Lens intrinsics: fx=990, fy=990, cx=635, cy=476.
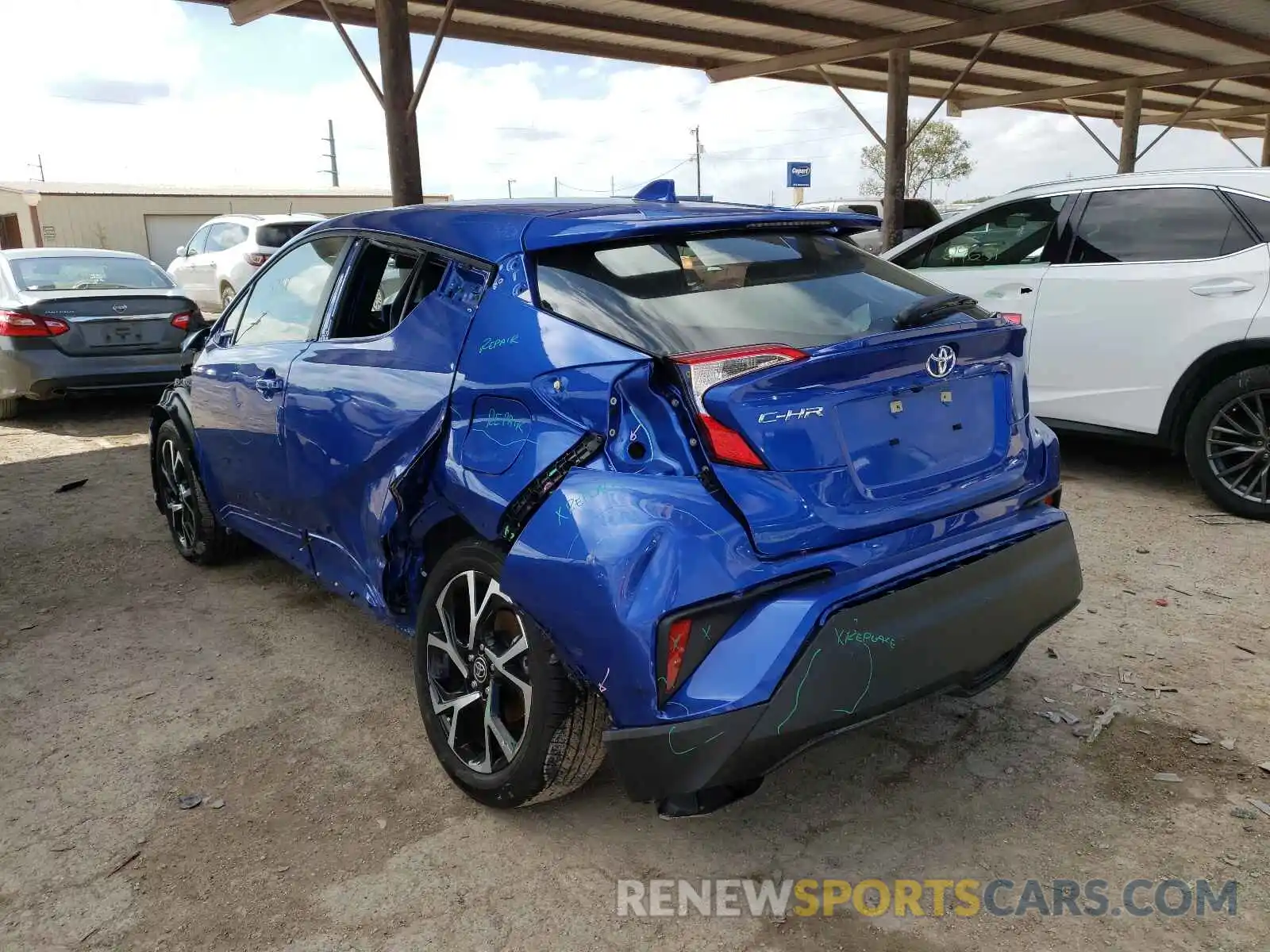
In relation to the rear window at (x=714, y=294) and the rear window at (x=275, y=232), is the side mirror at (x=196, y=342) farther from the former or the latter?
the rear window at (x=275, y=232)

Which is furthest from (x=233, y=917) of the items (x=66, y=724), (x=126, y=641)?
(x=126, y=641)

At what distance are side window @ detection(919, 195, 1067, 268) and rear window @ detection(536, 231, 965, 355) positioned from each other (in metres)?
3.53

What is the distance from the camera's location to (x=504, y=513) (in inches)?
97.6

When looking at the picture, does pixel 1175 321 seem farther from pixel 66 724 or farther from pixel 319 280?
pixel 66 724

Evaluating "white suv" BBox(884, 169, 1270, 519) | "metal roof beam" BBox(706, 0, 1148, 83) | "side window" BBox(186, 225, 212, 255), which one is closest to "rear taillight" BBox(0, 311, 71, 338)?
"side window" BBox(186, 225, 212, 255)

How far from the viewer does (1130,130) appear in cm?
1819

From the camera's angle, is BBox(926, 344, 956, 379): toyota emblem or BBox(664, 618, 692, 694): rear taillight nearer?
BBox(664, 618, 692, 694): rear taillight

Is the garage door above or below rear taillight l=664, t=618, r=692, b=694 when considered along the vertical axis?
above

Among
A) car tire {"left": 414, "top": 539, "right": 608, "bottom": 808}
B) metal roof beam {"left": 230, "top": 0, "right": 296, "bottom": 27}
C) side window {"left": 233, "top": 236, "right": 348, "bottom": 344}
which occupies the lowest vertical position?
car tire {"left": 414, "top": 539, "right": 608, "bottom": 808}

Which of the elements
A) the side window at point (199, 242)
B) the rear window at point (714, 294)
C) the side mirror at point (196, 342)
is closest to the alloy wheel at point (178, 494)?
the side mirror at point (196, 342)

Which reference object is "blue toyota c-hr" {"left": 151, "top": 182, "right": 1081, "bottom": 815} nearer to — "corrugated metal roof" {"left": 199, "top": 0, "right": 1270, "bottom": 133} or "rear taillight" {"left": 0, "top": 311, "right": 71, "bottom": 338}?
"rear taillight" {"left": 0, "top": 311, "right": 71, "bottom": 338}

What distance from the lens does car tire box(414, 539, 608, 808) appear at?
2.44 meters

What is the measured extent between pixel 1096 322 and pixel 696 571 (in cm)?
426

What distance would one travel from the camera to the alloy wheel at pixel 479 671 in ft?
8.60
